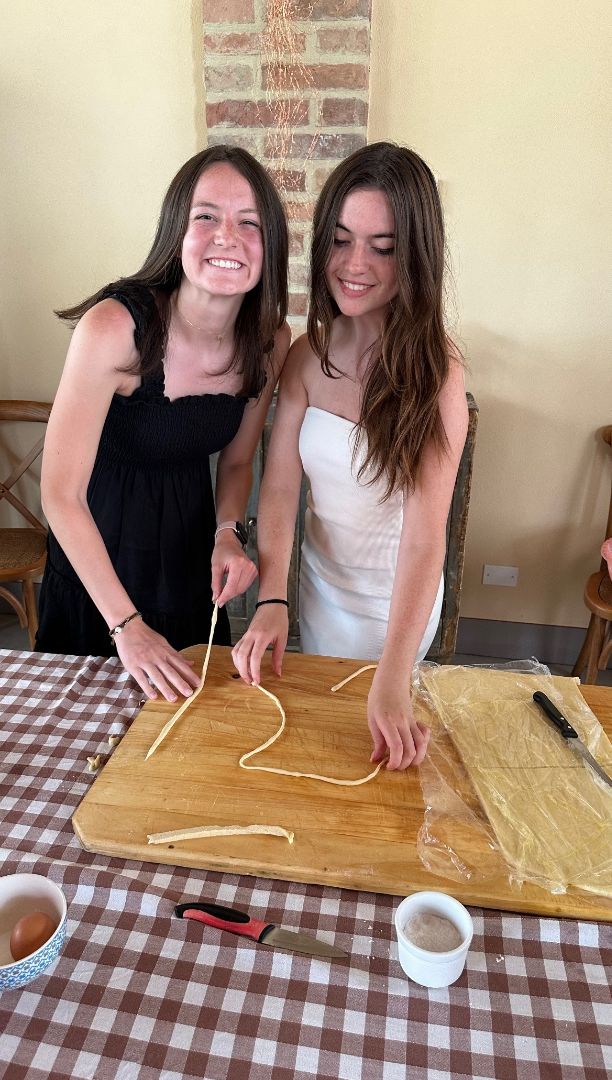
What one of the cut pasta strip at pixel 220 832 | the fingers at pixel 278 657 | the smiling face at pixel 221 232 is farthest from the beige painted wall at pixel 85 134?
the cut pasta strip at pixel 220 832

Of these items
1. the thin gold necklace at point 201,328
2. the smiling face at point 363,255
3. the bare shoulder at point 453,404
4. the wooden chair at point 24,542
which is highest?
the smiling face at point 363,255

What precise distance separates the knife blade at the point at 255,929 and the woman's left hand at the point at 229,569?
1.88ft

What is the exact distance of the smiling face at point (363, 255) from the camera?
122 cm

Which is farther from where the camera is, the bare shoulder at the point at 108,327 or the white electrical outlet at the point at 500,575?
the white electrical outlet at the point at 500,575

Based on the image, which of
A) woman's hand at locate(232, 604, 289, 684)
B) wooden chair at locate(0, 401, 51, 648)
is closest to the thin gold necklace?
woman's hand at locate(232, 604, 289, 684)

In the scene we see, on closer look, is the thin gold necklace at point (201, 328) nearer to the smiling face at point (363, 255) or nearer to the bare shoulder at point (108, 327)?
the bare shoulder at point (108, 327)

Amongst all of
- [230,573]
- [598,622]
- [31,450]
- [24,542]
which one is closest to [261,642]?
[230,573]

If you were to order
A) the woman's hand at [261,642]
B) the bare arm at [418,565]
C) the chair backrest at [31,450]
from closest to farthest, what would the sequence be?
the bare arm at [418,565], the woman's hand at [261,642], the chair backrest at [31,450]

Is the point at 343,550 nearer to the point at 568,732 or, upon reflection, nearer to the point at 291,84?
the point at 568,732

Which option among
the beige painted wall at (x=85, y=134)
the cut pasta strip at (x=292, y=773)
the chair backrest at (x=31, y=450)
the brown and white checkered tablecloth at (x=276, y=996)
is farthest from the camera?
the chair backrest at (x=31, y=450)

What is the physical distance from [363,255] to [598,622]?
163 cm

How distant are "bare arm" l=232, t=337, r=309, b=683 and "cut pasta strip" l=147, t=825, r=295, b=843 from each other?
444 mm

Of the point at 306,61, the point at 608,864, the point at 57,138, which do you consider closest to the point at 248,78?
the point at 306,61

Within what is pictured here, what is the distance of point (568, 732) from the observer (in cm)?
108
